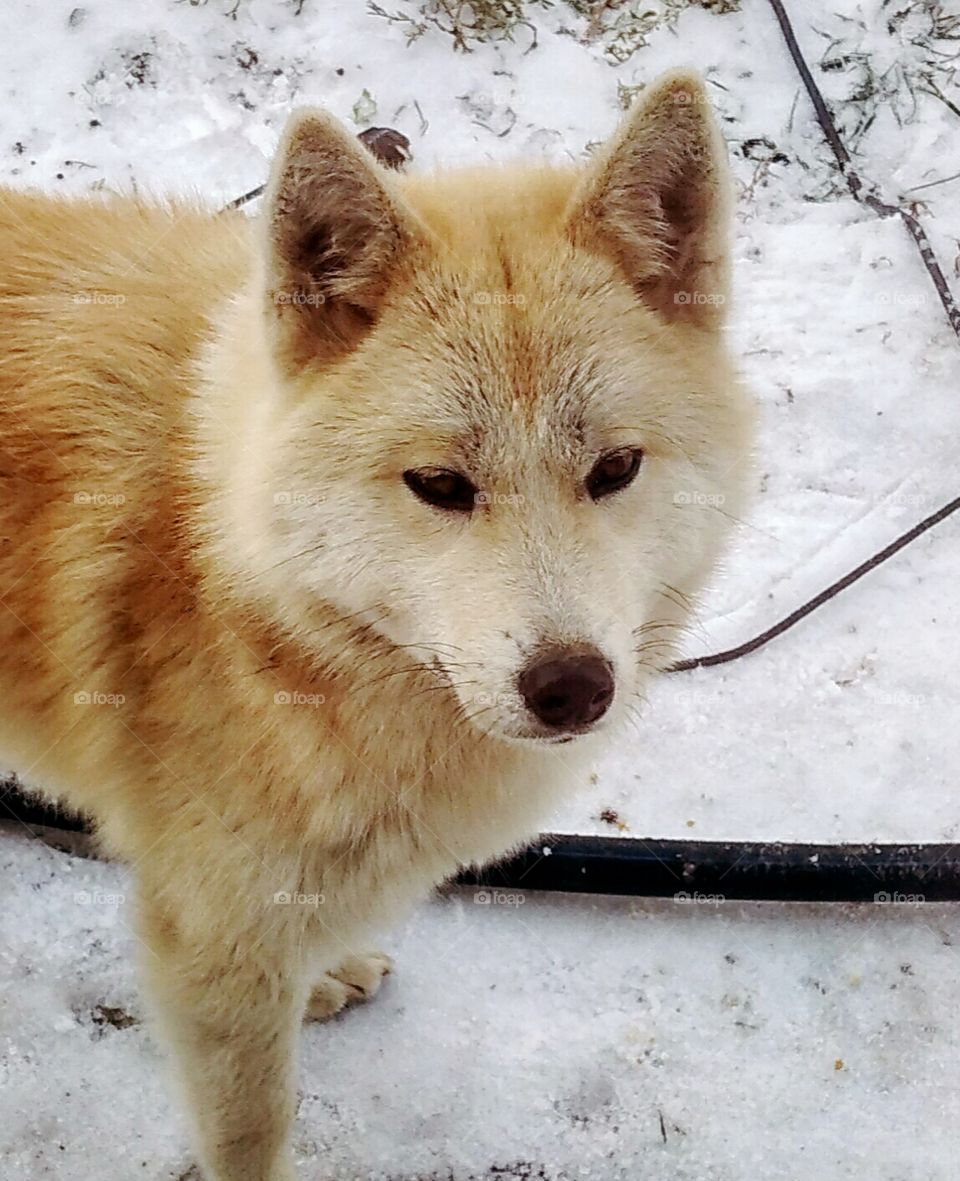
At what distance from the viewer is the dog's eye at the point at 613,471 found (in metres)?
1.84

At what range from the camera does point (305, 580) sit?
6.24 feet

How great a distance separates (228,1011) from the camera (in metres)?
2.21

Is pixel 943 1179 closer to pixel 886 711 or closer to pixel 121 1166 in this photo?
pixel 886 711

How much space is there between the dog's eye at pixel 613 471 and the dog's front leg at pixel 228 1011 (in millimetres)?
959

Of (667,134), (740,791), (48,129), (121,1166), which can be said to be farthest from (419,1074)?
(48,129)
